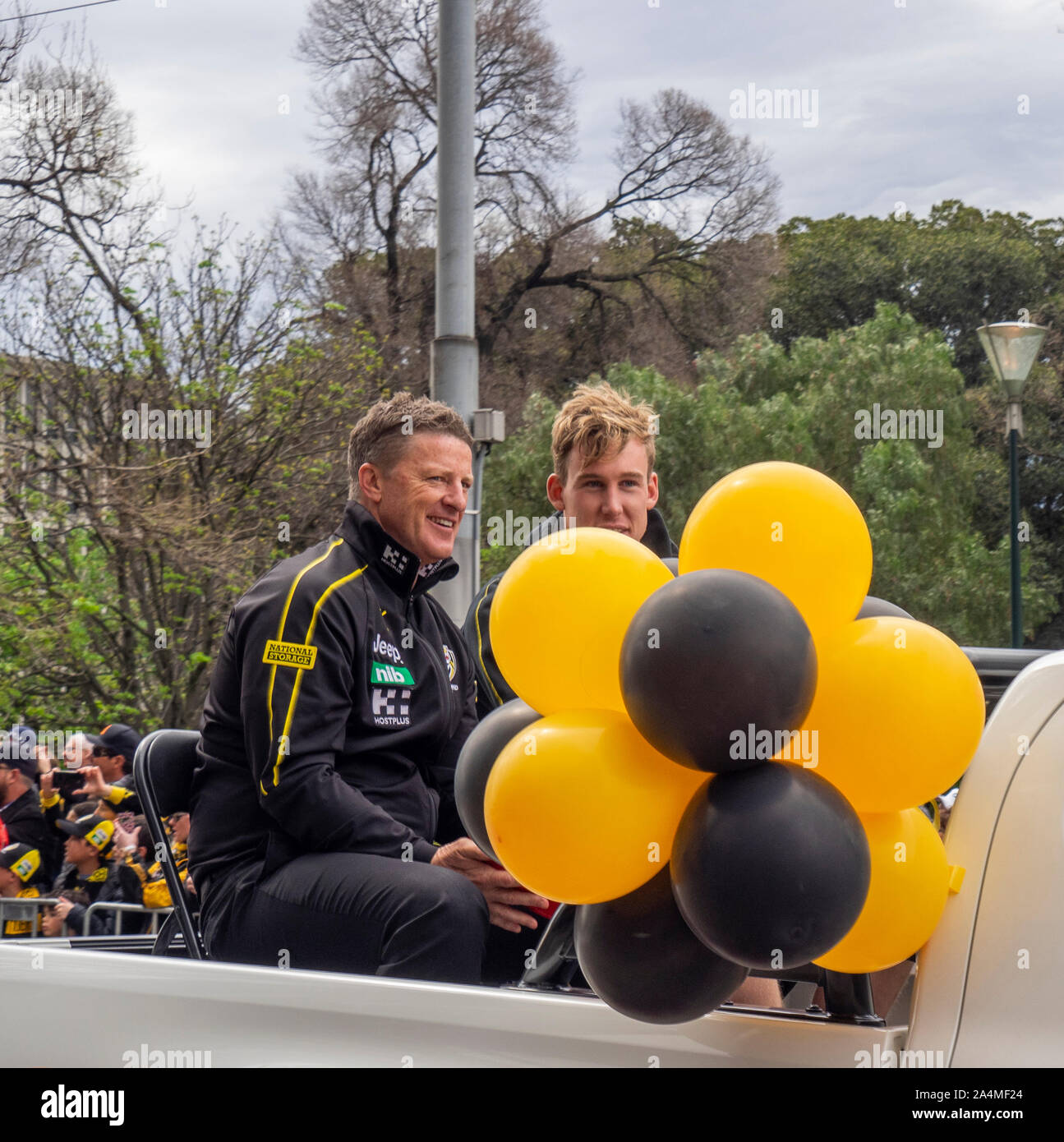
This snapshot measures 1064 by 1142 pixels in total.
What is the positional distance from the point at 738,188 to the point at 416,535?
18690mm

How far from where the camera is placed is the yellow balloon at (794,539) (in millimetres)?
1684

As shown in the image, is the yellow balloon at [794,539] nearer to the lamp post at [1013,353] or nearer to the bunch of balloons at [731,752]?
the bunch of balloons at [731,752]

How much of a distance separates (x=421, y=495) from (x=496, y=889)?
102 centimetres

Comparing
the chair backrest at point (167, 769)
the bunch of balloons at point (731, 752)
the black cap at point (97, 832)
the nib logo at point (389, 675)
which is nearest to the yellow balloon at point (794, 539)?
the bunch of balloons at point (731, 752)

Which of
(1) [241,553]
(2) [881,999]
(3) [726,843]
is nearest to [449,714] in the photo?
(2) [881,999]

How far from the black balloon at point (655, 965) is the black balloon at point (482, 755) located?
0.26 meters

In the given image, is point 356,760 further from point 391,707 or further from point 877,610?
point 877,610

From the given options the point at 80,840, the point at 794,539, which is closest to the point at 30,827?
the point at 80,840

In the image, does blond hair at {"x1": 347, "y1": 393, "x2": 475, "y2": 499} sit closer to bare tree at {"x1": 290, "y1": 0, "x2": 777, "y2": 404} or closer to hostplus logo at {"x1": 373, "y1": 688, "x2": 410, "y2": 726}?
hostplus logo at {"x1": 373, "y1": 688, "x2": 410, "y2": 726}

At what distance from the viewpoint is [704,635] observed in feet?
5.05

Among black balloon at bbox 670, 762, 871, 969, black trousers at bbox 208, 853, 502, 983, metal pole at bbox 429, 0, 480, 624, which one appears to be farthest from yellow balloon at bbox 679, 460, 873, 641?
A: metal pole at bbox 429, 0, 480, 624

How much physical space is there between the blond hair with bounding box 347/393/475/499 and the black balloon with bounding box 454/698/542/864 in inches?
57.2

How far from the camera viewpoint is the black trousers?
8.32 feet
